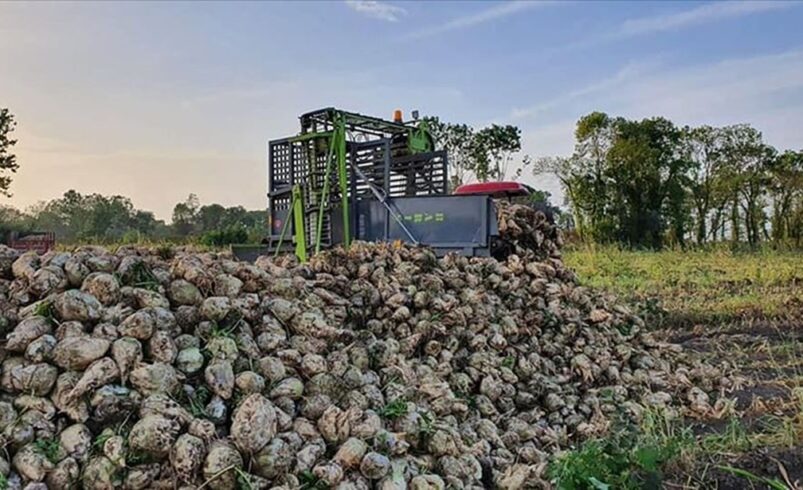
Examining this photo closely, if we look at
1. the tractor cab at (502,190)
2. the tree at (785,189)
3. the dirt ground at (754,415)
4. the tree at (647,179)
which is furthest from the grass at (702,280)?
the tree at (647,179)

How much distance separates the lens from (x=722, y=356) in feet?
17.3

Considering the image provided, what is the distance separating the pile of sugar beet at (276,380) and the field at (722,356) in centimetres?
39

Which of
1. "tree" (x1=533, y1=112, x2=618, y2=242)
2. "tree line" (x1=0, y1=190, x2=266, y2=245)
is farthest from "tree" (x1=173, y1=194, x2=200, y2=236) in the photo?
"tree" (x1=533, y1=112, x2=618, y2=242)

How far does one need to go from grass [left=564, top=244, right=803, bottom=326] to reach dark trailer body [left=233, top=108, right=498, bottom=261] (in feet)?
10.2

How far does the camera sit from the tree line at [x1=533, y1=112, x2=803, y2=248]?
730 inches

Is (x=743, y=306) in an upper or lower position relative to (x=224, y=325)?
lower

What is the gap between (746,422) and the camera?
3.40 meters

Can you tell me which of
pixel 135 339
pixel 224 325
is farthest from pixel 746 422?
pixel 135 339

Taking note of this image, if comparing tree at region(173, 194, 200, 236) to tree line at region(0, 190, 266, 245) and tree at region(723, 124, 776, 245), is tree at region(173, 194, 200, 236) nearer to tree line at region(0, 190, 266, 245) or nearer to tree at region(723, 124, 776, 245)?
tree line at region(0, 190, 266, 245)

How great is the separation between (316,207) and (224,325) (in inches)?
146

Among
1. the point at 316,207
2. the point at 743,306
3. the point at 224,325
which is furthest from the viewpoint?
the point at 743,306

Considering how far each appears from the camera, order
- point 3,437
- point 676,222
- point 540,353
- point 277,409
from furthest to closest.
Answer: point 676,222 → point 540,353 → point 277,409 → point 3,437

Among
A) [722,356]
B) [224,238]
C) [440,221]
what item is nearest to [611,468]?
[440,221]

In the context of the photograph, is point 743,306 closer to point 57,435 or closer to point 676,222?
point 57,435
